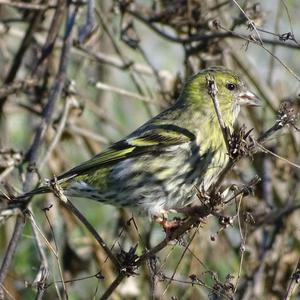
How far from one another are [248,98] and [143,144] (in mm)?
834

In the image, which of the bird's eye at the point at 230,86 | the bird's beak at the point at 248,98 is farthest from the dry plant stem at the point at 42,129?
the bird's beak at the point at 248,98

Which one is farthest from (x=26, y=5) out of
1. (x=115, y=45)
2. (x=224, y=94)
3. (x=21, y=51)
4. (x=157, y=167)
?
(x=157, y=167)

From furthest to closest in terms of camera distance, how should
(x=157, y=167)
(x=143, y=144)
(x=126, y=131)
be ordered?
(x=126, y=131), (x=143, y=144), (x=157, y=167)

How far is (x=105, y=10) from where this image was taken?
7477 millimetres

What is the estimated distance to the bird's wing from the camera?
5359 millimetres

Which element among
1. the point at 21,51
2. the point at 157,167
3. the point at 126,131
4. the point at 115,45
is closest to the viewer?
the point at 157,167

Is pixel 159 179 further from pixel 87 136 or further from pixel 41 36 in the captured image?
pixel 41 36

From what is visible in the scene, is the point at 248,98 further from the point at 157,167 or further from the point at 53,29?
the point at 53,29

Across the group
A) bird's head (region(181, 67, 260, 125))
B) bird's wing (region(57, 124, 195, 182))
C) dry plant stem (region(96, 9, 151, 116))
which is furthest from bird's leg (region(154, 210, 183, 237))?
dry plant stem (region(96, 9, 151, 116))

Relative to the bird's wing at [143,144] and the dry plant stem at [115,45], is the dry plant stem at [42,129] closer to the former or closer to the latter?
the bird's wing at [143,144]

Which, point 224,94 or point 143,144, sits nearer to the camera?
point 143,144

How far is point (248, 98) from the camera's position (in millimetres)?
5812

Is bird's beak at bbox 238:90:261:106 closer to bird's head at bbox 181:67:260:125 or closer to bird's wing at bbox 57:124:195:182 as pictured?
bird's head at bbox 181:67:260:125

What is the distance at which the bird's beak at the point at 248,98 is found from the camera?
5.79 m
